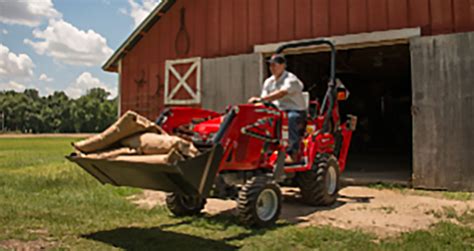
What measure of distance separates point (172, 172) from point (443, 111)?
17.8 ft

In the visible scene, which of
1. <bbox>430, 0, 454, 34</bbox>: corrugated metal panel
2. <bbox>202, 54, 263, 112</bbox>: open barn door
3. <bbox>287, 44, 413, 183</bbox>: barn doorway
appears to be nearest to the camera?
<bbox>430, 0, 454, 34</bbox>: corrugated metal panel

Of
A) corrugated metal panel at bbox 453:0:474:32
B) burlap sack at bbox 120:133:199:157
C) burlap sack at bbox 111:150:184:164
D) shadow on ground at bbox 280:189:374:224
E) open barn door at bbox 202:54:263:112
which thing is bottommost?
shadow on ground at bbox 280:189:374:224

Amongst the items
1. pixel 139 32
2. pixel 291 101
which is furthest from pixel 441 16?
pixel 139 32

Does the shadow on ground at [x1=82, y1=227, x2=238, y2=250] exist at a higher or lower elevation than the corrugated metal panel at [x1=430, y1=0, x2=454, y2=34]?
lower

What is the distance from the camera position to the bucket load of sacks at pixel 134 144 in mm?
4055

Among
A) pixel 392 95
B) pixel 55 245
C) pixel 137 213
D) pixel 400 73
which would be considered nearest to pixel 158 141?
pixel 55 245

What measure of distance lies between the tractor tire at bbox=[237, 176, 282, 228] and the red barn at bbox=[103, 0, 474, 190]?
3777mm

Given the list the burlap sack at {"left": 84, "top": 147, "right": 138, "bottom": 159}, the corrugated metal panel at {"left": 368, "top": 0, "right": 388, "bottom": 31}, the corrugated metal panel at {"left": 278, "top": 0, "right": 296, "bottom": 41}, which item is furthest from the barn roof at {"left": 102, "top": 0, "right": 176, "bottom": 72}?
the burlap sack at {"left": 84, "top": 147, "right": 138, "bottom": 159}

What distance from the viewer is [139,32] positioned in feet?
36.7

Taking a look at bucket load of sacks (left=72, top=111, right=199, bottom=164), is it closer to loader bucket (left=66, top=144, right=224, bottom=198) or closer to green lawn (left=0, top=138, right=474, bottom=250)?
loader bucket (left=66, top=144, right=224, bottom=198)

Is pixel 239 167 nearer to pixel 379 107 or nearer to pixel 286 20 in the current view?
pixel 286 20

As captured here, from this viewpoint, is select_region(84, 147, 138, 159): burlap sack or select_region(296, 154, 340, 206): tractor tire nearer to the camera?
select_region(84, 147, 138, 159): burlap sack

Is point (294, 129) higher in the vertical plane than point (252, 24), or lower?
lower

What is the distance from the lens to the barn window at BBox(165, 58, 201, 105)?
10.4 m
